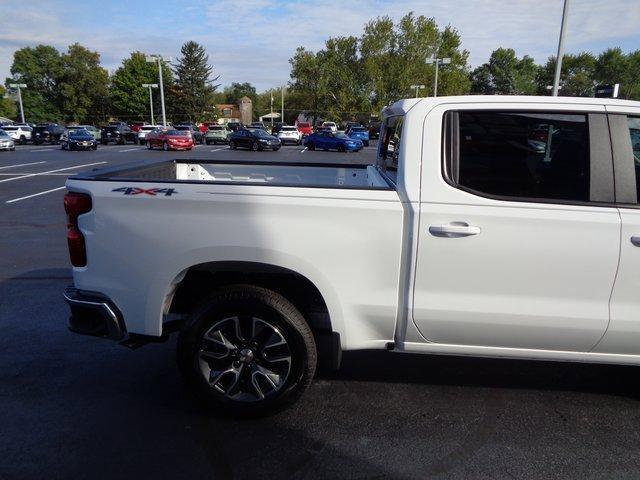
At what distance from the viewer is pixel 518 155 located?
2855 mm

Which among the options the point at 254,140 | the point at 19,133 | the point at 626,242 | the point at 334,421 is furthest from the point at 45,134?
the point at 626,242

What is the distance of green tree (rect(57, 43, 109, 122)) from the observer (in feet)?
274

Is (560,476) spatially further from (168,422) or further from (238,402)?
(168,422)

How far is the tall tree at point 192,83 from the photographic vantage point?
80.3 metres

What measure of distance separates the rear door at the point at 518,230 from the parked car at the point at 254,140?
31399 mm

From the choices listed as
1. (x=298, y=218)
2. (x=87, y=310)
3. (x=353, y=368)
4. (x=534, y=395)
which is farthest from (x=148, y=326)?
(x=534, y=395)

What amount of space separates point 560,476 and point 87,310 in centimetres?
286

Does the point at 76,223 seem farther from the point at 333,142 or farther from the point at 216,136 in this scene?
the point at 216,136

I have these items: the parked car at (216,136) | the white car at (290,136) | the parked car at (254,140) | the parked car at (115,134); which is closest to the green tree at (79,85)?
the parked car at (115,134)

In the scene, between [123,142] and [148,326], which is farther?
[123,142]

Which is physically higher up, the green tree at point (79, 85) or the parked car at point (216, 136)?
the green tree at point (79, 85)

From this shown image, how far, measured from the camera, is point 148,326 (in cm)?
299

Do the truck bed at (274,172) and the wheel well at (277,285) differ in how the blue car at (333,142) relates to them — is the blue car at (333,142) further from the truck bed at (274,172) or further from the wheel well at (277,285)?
the wheel well at (277,285)

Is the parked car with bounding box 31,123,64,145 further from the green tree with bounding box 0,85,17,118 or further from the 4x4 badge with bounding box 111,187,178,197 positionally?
the green tree with bounding box 0,85,17,118
